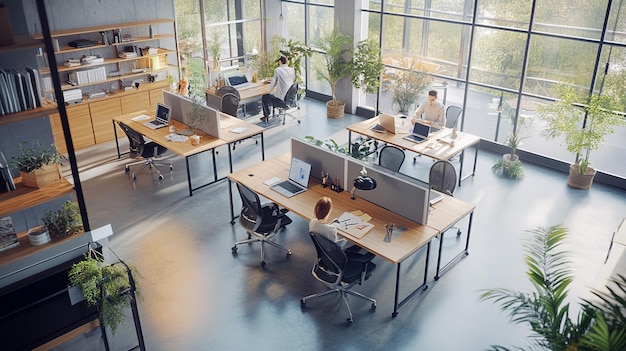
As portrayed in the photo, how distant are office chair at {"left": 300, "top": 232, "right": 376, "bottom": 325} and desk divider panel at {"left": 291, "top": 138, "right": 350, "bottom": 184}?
1208 millimetres

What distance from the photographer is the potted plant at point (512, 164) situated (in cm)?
860

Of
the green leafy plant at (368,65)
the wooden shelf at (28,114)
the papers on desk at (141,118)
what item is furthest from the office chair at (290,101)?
the wooden shelf at (28,114)

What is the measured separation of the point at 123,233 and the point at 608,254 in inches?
242

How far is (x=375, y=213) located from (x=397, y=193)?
1.15 feet

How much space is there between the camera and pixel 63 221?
5.00m

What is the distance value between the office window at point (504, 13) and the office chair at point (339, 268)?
215 inches

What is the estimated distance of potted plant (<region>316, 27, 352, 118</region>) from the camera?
10680 millimetres

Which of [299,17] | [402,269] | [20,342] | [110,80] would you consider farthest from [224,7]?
[20,342]

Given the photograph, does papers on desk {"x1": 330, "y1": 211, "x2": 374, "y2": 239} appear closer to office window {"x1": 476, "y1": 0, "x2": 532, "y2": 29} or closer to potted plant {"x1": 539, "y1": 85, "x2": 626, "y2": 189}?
potted plant {"x1": 539, "y1": 85, "x2": 626, "y2": 189}

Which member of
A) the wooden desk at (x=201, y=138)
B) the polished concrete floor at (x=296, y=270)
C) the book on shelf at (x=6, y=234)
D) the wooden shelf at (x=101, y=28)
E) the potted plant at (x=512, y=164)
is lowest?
the polished concrete floor at (x=296, y=270)

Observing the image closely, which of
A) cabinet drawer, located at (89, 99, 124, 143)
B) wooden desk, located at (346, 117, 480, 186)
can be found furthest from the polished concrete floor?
cabinet drawer, located at (89, 99, 124, 143)

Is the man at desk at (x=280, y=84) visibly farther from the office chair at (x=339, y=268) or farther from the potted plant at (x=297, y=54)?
the office chair at (x=339, y=268)

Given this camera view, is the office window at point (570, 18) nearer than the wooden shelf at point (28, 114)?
No

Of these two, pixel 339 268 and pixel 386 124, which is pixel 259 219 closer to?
pixel 339 268
